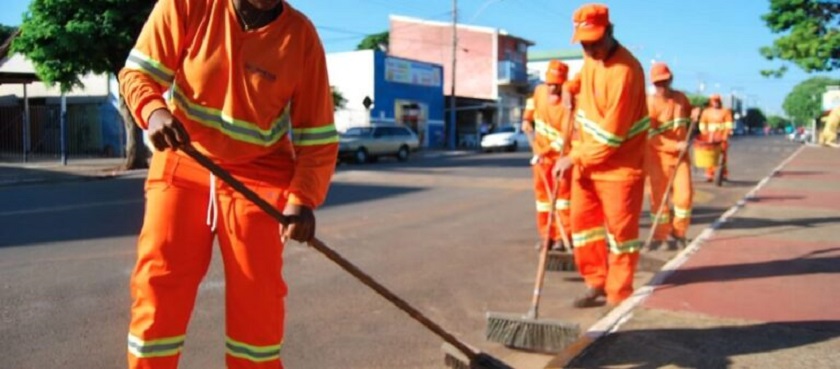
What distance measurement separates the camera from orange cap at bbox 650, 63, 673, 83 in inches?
312

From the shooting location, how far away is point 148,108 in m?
2.60

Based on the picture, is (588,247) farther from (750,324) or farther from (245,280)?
(245,280)

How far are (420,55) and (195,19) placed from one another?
50266mm

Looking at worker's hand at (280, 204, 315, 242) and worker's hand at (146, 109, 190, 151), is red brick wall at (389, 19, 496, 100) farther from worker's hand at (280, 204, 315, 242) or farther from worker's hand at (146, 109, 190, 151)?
worker's hand at (146, 109, 190, 151)

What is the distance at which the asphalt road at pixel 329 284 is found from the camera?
449 centimetres

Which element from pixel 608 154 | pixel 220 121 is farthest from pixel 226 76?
pixel 608 154

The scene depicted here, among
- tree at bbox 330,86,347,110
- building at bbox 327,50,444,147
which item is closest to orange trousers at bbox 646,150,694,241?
tree at bbox 330,86,347,110

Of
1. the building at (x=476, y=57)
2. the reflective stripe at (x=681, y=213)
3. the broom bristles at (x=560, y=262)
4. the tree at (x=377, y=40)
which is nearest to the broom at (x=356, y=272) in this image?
the broom bristles at (x=560, y=262)

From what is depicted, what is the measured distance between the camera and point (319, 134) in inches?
117

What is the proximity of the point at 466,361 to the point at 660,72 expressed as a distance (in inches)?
199

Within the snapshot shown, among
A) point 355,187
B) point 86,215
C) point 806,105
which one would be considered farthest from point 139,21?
point 806,105

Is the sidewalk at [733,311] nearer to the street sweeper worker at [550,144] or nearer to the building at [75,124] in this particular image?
the street sweeper worker at [550,144]

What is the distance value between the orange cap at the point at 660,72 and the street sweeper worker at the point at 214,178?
5776mm

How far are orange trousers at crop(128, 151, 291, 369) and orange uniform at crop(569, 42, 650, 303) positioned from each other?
289 centimetres
